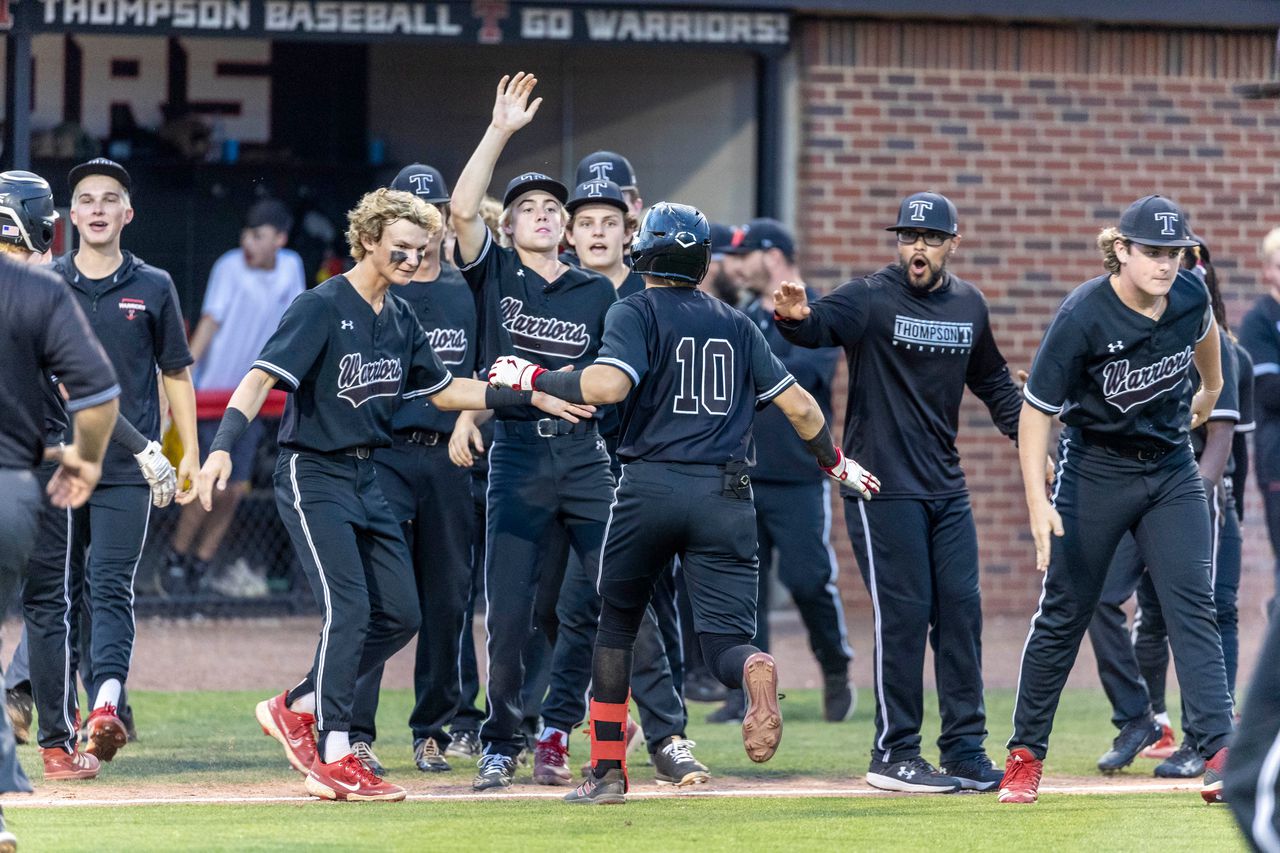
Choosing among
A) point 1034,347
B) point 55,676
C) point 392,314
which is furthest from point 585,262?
point 1034,347

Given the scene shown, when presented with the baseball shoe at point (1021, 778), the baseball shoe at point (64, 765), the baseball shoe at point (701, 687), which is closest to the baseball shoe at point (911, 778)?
the baseball shoe at point (1021, 778)

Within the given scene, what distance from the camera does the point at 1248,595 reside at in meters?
13.1

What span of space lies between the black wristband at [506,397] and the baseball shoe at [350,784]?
1.30 m

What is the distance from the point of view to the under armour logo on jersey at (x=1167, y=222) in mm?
6516

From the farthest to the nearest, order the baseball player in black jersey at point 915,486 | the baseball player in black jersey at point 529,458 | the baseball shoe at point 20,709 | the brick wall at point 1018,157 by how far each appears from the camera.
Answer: the brick wall at point 1018,157 < the baseball shoe at point 20,709 < the baseball player in black jersey at point 915,486 < the baseball player in black jersey at point 529,458

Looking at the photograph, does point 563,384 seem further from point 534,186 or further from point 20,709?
point 20,709

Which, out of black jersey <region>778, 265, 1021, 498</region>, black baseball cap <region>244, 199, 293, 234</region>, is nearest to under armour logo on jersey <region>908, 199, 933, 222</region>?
black jersey <region>778, 265, 1021, 498</region>

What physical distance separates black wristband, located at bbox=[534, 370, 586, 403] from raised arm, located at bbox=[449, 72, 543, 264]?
74cm

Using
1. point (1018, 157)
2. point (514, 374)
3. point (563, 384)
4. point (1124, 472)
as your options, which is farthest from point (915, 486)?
point (1018, 157)

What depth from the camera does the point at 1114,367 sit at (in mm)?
6652

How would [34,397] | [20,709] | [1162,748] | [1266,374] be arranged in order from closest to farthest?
[34,397] → [20,709] → [1162,748] → [1266,374]

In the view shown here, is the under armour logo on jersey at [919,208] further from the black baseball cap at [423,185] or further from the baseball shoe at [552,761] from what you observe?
the baseball shoe at [552,761]

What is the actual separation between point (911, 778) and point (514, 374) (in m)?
2.13

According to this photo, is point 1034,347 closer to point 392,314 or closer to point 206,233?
point 206,233
